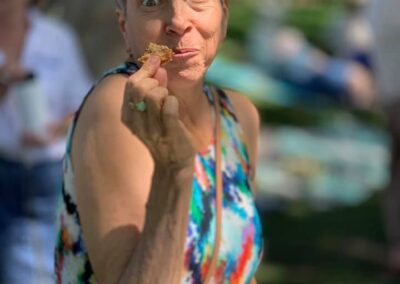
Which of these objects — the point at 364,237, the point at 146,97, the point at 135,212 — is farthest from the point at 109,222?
the point at 364,237

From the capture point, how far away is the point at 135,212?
2.57 meters

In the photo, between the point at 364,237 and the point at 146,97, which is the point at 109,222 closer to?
the point at 146,97

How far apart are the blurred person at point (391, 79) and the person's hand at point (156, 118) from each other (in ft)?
13.7

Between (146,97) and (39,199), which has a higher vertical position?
(146,97)

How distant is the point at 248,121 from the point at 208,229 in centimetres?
43

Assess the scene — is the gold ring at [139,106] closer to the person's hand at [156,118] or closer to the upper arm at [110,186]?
the person's hand at [156,118]

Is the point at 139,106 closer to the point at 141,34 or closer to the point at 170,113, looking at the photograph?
the point at 170,113

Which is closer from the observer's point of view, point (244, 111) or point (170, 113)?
point (170, 113)

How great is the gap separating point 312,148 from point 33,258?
4796 mm

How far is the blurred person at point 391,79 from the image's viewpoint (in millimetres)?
6457

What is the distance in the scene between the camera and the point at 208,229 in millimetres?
2682

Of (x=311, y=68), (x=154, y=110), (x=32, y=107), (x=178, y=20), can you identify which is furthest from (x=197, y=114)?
(x=311, y=68)

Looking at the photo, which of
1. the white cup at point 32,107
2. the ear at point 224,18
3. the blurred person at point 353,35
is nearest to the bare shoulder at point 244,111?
the ear at point 224,18

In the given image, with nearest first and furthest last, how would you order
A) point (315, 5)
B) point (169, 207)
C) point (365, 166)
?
point (169, 207), point (365, 166), point (315, 5)
